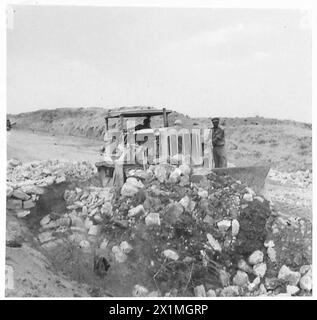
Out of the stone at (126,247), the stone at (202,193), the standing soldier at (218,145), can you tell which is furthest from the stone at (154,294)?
the standing soldier at (218,145)

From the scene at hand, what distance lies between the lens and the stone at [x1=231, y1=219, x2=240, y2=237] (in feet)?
20.8

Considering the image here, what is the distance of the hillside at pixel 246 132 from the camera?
639cm

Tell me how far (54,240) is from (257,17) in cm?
319

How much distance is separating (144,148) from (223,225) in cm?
117

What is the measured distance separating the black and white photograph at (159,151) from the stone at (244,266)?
0.8 inches

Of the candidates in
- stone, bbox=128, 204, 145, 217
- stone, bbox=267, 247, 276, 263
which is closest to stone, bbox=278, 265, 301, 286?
stone, bbox=267, 247, 276, 263

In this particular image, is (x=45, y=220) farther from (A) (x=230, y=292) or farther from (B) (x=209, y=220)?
(A) (x=230, y=292)

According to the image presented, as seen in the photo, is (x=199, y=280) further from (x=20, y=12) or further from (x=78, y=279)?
(x=20, y=12)

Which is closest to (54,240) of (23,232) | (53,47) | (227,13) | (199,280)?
(23,232)

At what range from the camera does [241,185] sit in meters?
6.50

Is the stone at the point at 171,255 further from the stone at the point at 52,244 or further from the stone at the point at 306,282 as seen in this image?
the stone at the point at 306,282

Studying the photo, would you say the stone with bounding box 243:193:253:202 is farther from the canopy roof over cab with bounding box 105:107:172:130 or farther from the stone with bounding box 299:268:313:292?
the canopy roof over cab with bounding box 105:107:172:130

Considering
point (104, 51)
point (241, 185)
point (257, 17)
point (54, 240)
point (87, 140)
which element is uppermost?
point (257, 17)

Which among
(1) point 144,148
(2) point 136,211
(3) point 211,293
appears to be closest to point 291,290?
(3) point 211,293
